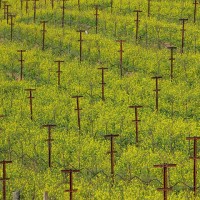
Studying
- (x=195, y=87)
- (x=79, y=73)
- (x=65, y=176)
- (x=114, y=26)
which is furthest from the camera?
(x=114, y=26)

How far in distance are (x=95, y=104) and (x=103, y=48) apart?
663 cm

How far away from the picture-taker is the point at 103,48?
35688 mm

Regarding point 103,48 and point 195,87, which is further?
point 103,48

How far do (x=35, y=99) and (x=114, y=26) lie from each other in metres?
9.67

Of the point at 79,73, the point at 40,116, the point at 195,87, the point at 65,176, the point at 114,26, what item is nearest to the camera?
the point at 65,176

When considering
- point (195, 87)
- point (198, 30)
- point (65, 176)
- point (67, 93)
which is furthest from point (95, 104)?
point (198, 30)

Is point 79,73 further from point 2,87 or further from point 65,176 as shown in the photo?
point 65,176

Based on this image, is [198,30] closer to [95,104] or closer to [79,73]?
[79,73]

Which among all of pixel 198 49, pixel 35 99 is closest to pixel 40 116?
pixel 35 99

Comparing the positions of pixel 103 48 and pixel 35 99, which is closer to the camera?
pixel 35 99

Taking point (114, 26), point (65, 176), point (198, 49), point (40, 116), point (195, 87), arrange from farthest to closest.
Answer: point (114, 26) → point (198, 49) → point (195, 87) → point (40, 116) → point (65, 176)

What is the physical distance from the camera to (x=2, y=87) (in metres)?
31.6

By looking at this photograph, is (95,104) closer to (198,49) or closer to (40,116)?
(40,116)

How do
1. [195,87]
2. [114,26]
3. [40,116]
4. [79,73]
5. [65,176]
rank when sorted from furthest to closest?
1. [114,26]
2. [79,73]
3. [195,87]
4. [40,116]
5. [65,176]
